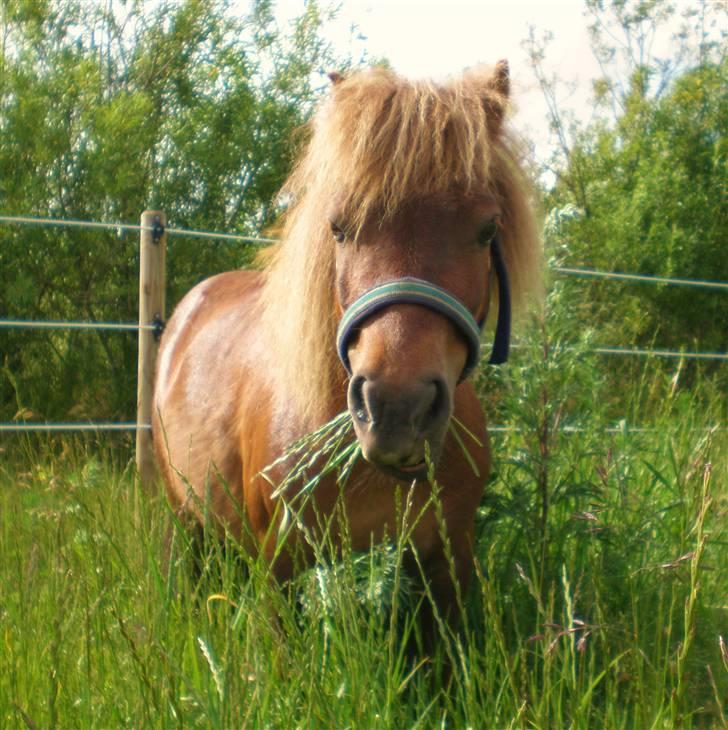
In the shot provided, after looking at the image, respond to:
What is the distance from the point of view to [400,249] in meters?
2.10

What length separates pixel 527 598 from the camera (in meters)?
2.97

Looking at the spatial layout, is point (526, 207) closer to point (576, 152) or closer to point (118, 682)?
point (118, 682)

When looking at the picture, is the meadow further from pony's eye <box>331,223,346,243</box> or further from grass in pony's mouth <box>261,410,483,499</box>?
pony's eye <box>331,223,346,243</box>

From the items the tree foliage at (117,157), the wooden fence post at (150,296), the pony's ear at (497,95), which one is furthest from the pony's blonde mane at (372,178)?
the tree foliage at (117,157)

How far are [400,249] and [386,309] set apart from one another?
0.18 meters

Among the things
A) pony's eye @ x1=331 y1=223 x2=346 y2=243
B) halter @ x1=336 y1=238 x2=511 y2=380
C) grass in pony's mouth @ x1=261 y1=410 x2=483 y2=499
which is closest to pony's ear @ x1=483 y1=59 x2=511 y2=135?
pony's eye @ x1=331 y1=223 x2=346 y2=243

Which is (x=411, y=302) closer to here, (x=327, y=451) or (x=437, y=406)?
(x=437, y=406)

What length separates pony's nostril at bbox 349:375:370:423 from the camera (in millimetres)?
1912

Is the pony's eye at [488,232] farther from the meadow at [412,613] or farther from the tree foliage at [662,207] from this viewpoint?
the tree foliage at [662,207]

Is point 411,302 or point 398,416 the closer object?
point 398,416

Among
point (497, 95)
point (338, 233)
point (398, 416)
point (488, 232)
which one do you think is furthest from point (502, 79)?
point (398, 416)

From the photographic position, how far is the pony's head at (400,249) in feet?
6.19

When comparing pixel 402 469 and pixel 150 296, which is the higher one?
pixel 150 296

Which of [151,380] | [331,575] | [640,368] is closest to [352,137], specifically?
[331,575]
